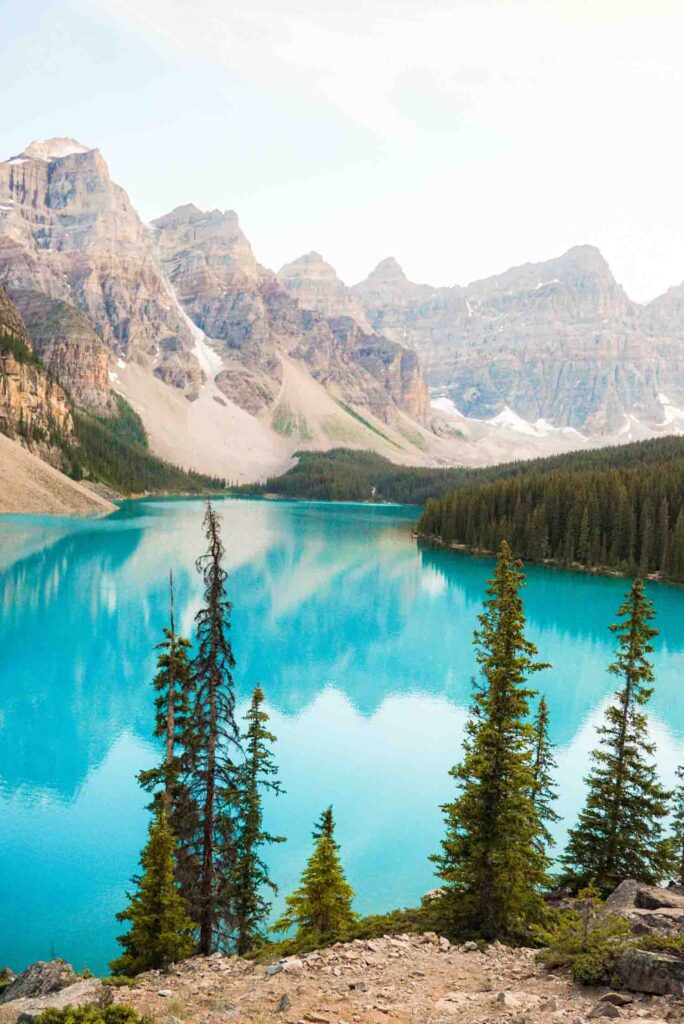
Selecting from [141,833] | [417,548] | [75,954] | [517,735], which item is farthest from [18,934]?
[417,548]

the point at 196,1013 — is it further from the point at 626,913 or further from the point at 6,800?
the point at 6,800

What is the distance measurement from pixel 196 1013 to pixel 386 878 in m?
11.1

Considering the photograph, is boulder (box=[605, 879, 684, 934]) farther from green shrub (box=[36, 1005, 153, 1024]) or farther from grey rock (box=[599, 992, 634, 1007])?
green shrub (box=[36, 1005, 153, 1024])

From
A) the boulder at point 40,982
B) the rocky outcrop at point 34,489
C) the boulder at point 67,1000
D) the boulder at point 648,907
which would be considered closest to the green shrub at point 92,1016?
the boulder at point 67,1000

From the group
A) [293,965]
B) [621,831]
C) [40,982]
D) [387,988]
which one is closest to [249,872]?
[293,965]

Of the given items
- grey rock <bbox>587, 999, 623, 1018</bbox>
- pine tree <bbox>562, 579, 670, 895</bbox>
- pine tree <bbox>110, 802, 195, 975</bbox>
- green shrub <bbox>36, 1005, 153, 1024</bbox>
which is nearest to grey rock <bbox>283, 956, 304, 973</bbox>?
pine tree <bbox>110, 802, 195, 975</bbox>

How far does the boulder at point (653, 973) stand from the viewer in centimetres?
935

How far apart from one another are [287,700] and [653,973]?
2850cm

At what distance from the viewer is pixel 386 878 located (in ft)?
66.1

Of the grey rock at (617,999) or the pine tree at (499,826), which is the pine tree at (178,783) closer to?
the pine tree at (499,826)

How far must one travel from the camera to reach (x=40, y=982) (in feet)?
36.7

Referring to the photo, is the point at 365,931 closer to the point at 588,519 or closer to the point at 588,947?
the point at 588,947

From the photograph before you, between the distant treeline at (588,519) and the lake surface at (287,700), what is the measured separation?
829 centimetres

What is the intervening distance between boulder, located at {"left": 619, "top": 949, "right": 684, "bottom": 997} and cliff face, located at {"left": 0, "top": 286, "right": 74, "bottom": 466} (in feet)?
491
